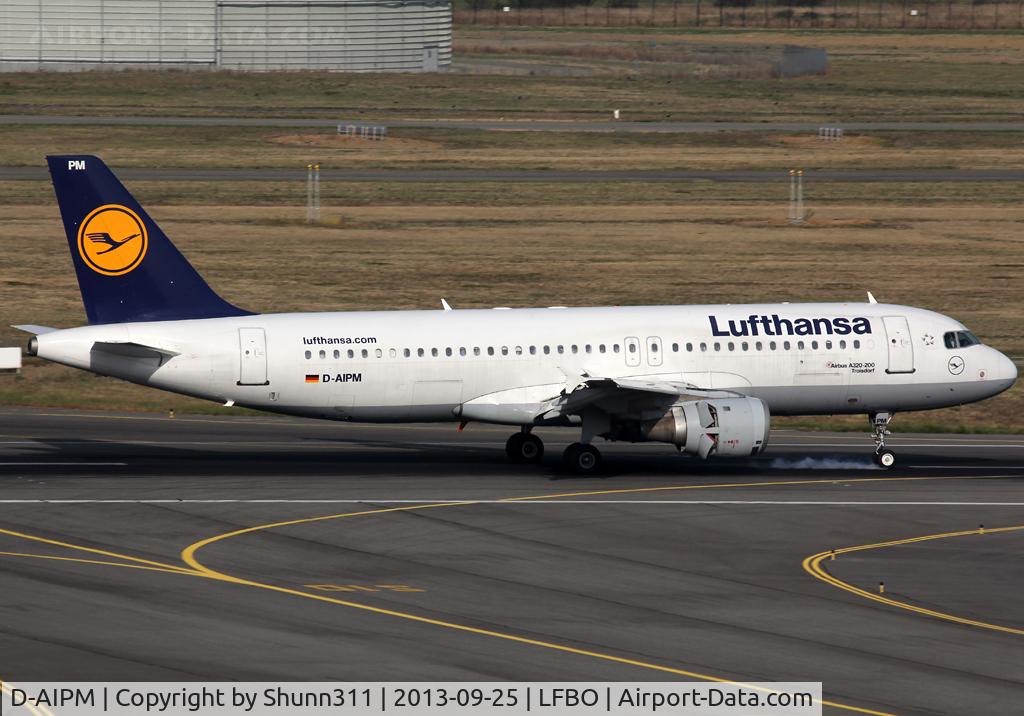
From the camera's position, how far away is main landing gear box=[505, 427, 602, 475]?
4166 centimetres

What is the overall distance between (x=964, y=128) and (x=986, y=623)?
9576 cm

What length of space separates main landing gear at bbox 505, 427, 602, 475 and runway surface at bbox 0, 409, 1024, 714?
54 centimetres

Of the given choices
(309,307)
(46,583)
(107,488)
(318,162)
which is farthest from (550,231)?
(46,583)

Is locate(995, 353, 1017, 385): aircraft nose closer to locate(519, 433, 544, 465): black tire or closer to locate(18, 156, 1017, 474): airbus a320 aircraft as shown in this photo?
locate(18, 156, 1017, 474): airbus a320 aircraft

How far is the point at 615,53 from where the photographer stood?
577 feet

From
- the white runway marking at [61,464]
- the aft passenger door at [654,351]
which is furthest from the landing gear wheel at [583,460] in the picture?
the white runway marking at [61,464]

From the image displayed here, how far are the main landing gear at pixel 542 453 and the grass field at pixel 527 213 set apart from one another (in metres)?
12.6

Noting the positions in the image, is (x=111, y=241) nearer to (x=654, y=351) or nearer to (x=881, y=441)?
(x=654, y=351)

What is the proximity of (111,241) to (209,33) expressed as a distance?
101 m

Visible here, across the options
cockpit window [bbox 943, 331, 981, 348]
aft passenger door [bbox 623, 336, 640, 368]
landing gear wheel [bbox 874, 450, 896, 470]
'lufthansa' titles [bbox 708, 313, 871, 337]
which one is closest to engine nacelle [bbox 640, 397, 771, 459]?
aft passenger door [bbox 623, 336, 640, 368]

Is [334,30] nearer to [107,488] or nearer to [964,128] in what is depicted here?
[964,128]

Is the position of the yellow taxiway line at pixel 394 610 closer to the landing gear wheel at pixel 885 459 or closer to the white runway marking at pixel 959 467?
the landing gear wheel at pixel 885 459

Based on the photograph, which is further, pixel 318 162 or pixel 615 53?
pixel 615 53

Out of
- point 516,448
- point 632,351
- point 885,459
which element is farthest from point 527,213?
point 885,459
